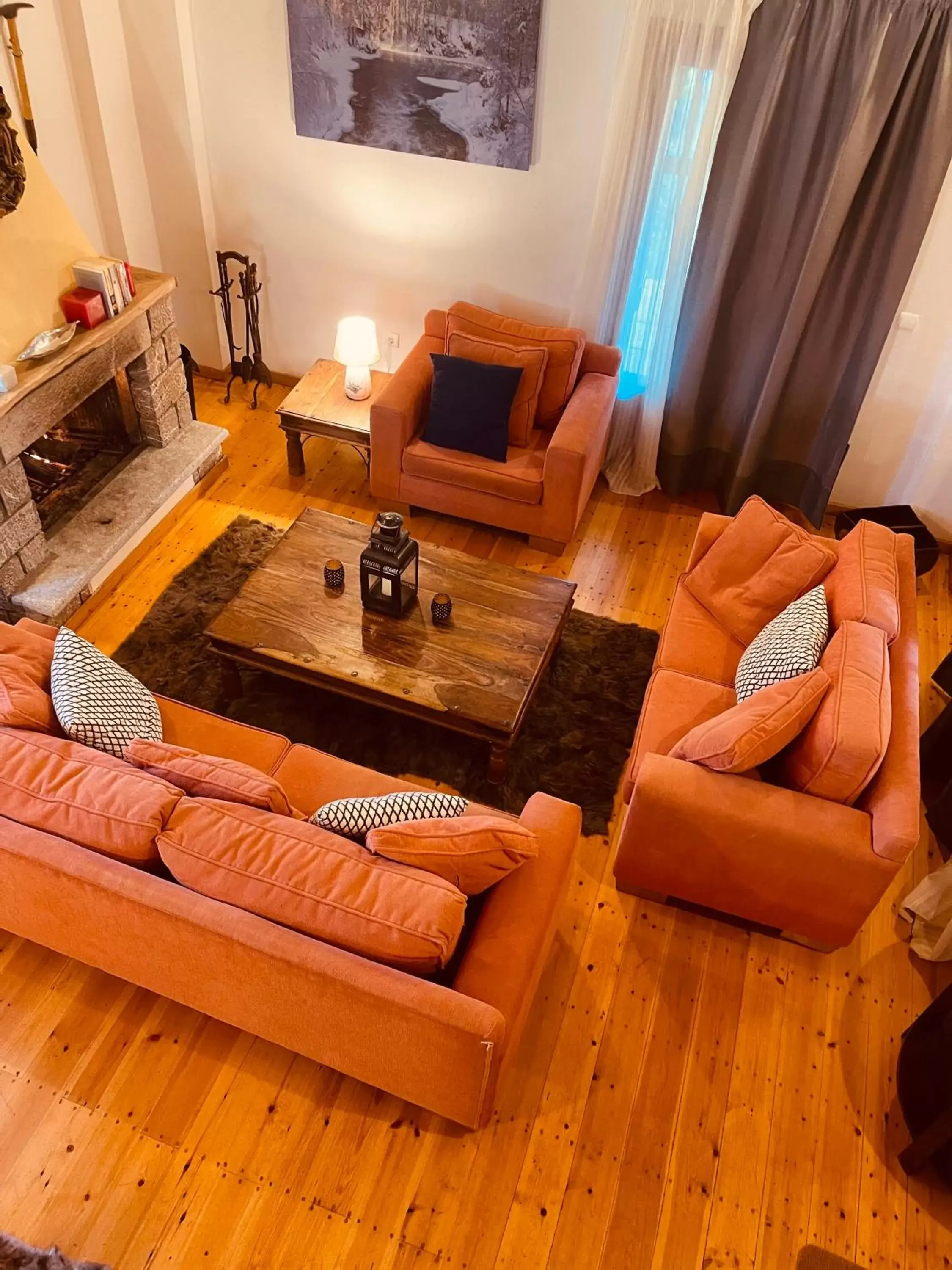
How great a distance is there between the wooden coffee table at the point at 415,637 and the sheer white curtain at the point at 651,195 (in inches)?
53.2

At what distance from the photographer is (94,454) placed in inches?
164

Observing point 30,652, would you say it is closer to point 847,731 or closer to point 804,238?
point 847,731

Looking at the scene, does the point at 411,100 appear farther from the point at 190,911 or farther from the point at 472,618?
the point at 190,911

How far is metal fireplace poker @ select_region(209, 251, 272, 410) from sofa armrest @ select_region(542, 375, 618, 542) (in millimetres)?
1823

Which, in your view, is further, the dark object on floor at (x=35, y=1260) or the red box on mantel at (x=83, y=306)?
the red box on mantel at (x=83, y=306)

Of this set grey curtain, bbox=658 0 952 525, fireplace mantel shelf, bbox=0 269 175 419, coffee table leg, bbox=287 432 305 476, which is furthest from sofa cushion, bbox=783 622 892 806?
fireplace mantel shelf, bbox=0 269 175 419

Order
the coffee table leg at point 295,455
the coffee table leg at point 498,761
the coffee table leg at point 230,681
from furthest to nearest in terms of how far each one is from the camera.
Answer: the coffee table leg at point 295,455 → the coffee table leg at point 230,681 → the coffee table leg at point 498,761

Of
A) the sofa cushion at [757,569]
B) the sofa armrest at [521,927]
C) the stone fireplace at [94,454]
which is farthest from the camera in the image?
the stone fireplace at [94,454]

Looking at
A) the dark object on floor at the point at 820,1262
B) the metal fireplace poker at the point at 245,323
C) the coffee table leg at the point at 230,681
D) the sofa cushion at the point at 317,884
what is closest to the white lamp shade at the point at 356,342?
the metal fireplace poker at the point at 245,323

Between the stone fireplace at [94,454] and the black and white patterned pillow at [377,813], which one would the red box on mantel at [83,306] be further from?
the black and white patterned pillow at [377,813]

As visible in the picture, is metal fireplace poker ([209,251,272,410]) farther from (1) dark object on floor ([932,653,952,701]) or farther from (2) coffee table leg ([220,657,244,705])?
(1) dark object on floor ([932,653,952,701])

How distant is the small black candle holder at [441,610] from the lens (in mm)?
3221

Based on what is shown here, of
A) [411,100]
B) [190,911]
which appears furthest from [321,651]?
[411,100]

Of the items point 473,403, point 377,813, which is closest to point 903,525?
point 473,403
